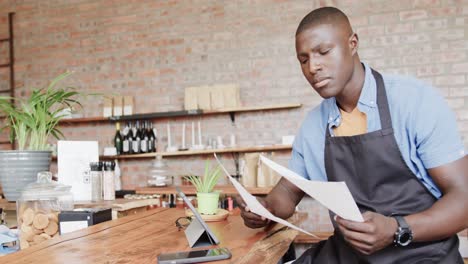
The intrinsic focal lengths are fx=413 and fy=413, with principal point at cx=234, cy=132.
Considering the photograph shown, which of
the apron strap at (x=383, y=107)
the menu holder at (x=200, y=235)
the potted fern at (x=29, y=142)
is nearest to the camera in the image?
the menu holder at (x=200, y=235)

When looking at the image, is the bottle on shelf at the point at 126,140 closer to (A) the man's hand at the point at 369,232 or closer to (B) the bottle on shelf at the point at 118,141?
(B) the bottle on shelf at the point at 118,141

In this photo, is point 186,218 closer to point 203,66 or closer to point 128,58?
point 203,66

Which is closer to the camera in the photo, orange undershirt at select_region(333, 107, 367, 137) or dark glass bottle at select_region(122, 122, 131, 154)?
orange undershirt at select_region(333, 107, 367, 137)

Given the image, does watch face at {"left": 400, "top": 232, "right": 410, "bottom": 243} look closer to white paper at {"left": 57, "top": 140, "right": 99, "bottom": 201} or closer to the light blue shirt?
the light blue shirt

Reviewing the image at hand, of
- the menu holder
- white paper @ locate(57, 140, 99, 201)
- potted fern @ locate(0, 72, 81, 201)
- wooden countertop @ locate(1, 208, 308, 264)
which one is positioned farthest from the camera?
white paper @ locate(57, 140, 99, 201)

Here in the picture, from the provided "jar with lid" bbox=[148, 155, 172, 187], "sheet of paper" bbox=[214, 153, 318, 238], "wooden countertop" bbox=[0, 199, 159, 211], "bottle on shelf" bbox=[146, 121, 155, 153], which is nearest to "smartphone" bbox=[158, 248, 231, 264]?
"sheet of paper" bbox=[214, 153, 318, 238]

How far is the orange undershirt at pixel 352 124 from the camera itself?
1.42 meters

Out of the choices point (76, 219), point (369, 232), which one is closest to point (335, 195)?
point (369, 232)

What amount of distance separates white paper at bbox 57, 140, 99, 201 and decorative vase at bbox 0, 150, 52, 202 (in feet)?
0.40

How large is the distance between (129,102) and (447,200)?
4.08m

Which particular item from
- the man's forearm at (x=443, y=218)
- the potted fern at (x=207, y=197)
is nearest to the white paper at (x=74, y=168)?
the potted fern at (x=207, y=197)

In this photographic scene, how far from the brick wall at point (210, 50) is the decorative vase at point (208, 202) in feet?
9.14

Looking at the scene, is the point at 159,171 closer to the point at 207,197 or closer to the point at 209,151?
the point at 209,151

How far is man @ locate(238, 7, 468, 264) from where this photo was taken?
1.14 metres
